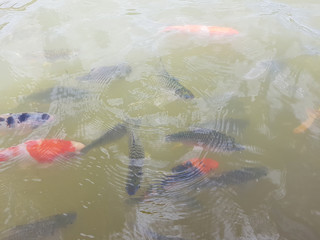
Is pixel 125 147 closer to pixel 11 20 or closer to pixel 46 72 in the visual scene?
pixel 46 72

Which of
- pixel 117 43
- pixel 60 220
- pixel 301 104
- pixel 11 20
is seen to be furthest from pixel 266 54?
pixel 11 20

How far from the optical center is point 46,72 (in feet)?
16.2

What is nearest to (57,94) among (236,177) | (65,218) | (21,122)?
(21,122)

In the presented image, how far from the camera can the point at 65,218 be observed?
2.59 m

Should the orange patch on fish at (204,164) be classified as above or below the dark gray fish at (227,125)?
below

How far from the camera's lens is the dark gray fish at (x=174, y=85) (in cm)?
407

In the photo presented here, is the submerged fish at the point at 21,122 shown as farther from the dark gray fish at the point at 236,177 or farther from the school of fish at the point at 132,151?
the dark gray fish at the point at 236,177

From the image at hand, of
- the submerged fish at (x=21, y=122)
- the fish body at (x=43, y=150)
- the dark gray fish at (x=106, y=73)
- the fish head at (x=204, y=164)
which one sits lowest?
the fish head at (x=204, y=164)

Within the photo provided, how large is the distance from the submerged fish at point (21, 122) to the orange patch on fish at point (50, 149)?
0.34m

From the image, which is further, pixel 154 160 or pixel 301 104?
pixel 301 104

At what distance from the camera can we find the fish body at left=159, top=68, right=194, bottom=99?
4066 mm

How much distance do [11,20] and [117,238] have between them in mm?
6977

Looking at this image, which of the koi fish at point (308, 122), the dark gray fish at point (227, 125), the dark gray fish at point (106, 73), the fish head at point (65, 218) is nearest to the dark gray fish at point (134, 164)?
the fish head at point (65, 218)

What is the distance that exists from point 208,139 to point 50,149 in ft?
7.21
